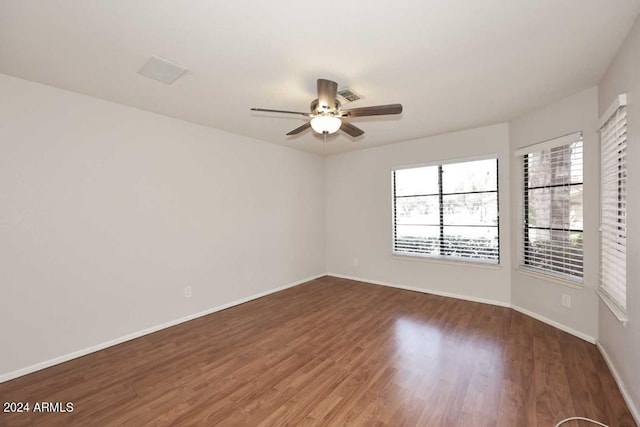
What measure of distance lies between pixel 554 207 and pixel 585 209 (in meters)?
0.40

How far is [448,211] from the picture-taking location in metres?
4.42

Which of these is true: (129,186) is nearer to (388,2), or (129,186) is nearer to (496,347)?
(388,2)

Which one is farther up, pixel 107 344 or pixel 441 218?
pixel 441 218

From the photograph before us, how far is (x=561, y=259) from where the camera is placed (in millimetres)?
3164

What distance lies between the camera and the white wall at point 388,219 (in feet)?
12.8

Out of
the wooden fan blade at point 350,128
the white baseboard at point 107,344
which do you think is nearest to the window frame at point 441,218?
the wooden fan blade at point 350,128

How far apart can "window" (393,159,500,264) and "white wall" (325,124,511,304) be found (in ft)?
0.50

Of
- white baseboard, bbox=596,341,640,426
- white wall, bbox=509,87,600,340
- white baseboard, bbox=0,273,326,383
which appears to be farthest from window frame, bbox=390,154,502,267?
white baseboard, bbox=0,273,326,383

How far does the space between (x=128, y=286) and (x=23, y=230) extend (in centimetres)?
103

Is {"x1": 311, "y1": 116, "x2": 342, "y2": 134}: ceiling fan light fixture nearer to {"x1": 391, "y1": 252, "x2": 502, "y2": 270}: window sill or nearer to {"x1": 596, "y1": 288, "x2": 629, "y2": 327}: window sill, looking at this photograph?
{"x1": 596, "y1": 288, "x2": 629, "y2": 327}: window sill

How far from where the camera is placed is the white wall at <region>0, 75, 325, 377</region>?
2.42m

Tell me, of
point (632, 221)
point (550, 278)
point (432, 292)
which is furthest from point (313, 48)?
point (432, 292)

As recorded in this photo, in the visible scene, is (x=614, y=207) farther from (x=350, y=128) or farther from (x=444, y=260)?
(x=350, y=128)

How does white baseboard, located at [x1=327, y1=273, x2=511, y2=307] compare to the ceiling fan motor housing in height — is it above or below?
below
